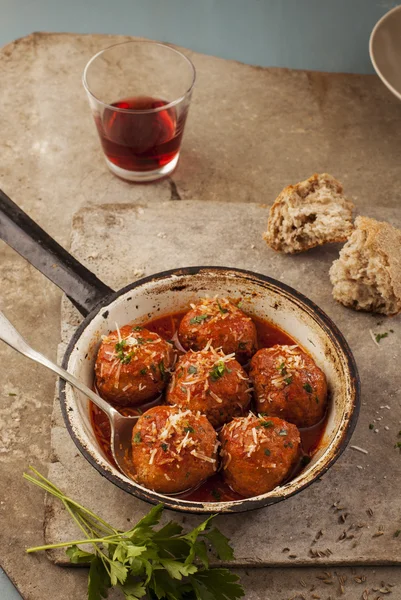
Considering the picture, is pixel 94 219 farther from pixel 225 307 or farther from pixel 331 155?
pixel 331 155

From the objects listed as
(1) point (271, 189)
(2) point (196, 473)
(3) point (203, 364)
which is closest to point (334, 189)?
(1) point (271, 189)

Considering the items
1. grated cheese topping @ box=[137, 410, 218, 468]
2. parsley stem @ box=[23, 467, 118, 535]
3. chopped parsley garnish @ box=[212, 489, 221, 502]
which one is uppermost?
grated cheese topping @ box=[137, 410, 218, 468]

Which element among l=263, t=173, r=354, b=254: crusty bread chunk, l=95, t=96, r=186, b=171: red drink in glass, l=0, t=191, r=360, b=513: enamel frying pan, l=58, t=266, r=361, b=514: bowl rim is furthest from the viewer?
l=95, t=96, r=186, b=171: red drink in glass

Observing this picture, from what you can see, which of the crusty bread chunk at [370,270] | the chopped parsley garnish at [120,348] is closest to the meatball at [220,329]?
the chopped parsley garnish at [120,348]

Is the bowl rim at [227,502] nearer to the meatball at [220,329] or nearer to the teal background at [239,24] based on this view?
the meatball at [220,329]

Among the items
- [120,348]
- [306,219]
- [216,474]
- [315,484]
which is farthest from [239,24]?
[216,474]

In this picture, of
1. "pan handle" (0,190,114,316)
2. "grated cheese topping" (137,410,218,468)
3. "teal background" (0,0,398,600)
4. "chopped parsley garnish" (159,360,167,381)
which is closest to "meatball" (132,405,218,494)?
"grated cheese topping" (137,410,218,468)

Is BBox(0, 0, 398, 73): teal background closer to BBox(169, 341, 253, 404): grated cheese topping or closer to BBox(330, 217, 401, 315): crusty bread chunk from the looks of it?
BBox(330, 217, 401, 315): crusty bread chunk
